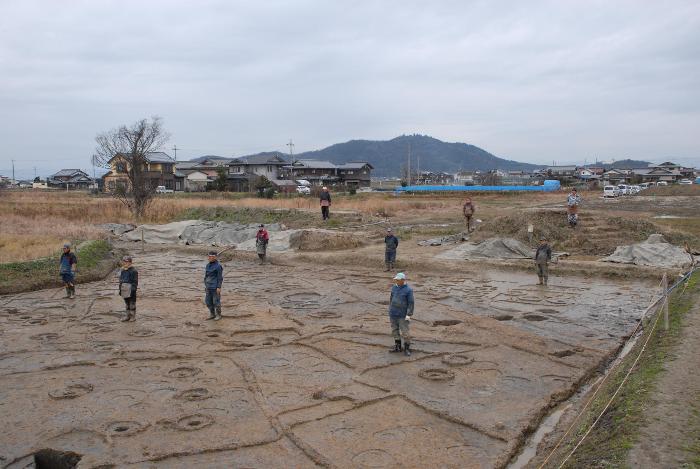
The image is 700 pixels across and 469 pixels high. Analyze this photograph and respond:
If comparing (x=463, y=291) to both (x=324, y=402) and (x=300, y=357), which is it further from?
(x=324, y=402)

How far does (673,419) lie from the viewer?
19.9 feet

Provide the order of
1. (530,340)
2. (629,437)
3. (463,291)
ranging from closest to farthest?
1. (629,437)
2. (530,340)
3. (463,291)

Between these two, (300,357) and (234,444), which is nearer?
(234,444)

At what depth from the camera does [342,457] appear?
20.4 ft

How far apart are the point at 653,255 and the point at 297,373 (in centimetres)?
1375

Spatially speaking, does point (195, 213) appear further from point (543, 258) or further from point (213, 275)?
point (543, 258)

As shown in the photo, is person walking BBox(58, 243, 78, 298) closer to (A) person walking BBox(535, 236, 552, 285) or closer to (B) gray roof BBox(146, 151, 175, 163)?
(A) person walking BBox(535, 236, 552, 285)

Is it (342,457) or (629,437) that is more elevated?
(629,437)

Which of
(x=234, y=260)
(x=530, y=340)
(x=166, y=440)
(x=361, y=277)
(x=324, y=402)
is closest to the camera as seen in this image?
(x=166, y=440)

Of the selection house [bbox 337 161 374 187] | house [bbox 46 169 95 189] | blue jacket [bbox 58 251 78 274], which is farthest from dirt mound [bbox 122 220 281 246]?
house [bbox 46 169 95 189]

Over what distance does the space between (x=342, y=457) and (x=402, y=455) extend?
25.8 inches

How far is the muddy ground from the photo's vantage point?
21.4ft

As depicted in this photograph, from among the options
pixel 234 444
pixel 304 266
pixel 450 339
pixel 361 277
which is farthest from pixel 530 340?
pixel 304 266

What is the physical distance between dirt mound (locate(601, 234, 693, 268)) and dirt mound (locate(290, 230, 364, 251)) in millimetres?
9717
